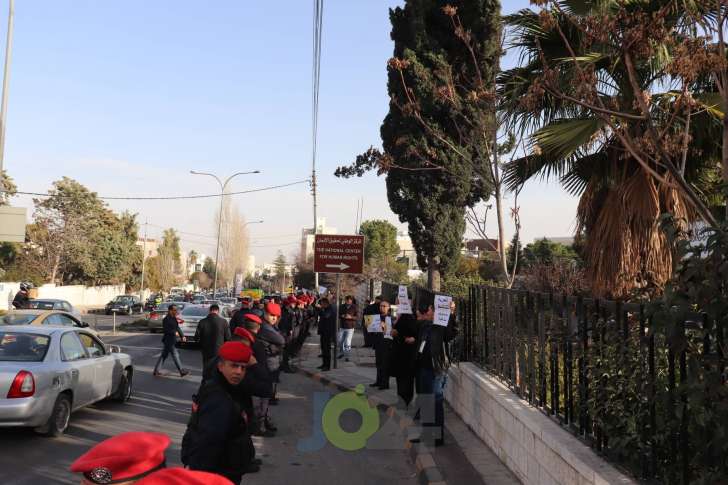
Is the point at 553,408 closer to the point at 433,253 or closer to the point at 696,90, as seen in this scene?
the point at 696,90

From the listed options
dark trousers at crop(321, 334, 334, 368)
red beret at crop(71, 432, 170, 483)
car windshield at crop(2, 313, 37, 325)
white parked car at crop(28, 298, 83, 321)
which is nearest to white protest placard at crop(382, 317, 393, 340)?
dark trousers at crop(321, 334, 334, 368)

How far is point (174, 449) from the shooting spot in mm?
8406

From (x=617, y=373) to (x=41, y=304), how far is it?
24.0m

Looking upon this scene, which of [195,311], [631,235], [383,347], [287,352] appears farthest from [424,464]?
[195,311]

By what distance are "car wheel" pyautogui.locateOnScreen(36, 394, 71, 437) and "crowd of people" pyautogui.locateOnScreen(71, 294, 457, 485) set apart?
2050mm

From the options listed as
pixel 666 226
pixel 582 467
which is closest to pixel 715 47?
pixel 666 226

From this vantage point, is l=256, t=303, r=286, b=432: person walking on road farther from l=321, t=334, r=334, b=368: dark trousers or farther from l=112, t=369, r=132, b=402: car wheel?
l=321, t=334, r=334, b=368: dark trousers

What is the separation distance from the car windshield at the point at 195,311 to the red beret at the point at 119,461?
22.3m

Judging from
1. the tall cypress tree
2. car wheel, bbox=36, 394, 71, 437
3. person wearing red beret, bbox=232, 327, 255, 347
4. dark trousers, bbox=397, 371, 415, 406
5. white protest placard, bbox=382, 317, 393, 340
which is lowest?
car wheel, bbox=36, 394, 71, 437

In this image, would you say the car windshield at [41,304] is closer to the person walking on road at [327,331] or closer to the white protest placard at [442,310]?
the person walking on road at [327,331]

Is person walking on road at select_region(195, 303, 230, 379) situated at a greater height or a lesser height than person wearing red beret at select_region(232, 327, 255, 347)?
lesser

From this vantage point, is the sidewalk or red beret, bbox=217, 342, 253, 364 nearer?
red beret, bbox=217, 342, 253, 364

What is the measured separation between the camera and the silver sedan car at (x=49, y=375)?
323 inches

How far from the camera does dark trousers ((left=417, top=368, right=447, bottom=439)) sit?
8.77 metres
